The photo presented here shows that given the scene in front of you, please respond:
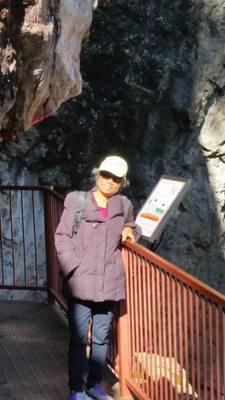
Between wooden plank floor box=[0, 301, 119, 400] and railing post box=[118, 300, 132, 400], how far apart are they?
0.15 meters

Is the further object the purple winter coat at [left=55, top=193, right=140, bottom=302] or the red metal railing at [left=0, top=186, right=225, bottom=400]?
the purple winter coat at [left=55, top=193, right=140, bottom=302]

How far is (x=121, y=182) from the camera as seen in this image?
4.31 metres

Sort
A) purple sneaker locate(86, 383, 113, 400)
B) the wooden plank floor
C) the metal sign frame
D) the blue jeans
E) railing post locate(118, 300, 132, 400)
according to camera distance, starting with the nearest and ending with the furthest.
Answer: the blue jeans
purple sneaker locate(86, 383, 113, 400)
railing post locate(118, 300, 132, 400)
the wooden plank floor
the metal sign frame

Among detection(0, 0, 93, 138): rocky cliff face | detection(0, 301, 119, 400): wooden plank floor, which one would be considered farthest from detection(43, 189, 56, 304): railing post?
detection(0, 0, 93, 138): rocky cliff face

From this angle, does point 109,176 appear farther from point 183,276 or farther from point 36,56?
point 36,56

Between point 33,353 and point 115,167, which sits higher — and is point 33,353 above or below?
below

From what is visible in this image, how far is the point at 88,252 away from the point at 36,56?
1.88 meters

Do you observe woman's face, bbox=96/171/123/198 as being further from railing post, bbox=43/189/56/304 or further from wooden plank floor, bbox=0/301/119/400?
railing post, bbox=43/189/56/304

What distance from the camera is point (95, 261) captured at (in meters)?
4.20

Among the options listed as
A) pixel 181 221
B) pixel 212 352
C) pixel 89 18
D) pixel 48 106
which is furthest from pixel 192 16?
pixel 212 352

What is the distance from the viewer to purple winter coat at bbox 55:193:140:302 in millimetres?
4184

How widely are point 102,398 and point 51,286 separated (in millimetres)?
2585

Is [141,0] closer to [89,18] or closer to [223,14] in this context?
[223,14]

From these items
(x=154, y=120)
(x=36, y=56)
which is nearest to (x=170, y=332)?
(x=36, y=56)
